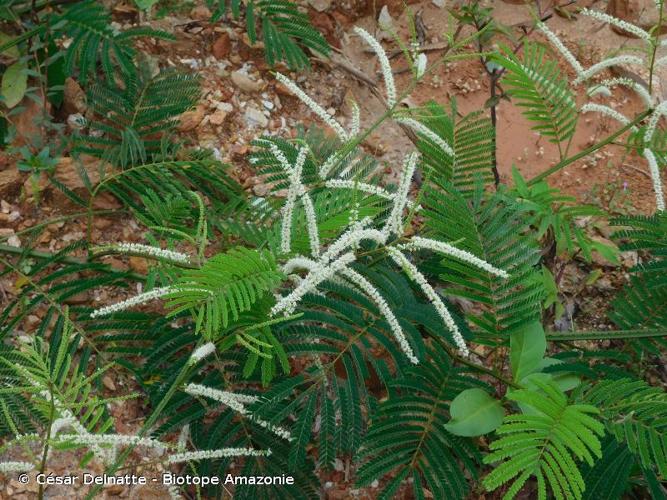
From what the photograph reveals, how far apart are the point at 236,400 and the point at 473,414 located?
66 centimetres

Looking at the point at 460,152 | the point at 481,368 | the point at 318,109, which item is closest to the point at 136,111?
the point at 318,109

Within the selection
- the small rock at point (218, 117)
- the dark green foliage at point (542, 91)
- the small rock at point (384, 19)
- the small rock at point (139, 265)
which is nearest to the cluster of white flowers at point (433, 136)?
the dark green foliage at point (542, 91)

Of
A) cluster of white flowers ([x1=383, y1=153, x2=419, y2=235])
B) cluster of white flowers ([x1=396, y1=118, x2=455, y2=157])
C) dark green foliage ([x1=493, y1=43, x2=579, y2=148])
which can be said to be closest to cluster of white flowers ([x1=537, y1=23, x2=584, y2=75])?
dark green foliage ([x1=493, y1=43, x2=579, y2=148])

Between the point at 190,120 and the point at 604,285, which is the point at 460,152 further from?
the point at 190,120

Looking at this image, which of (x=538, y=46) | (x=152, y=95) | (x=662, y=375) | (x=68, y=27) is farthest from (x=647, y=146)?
(x=68, y=27)

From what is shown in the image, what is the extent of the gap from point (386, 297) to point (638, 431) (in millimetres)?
758

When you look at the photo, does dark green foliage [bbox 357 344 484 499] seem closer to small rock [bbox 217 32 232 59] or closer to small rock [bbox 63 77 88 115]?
small rock [bbox 63 77 88 115]

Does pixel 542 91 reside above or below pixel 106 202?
above

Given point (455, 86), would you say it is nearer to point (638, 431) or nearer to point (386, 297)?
point (386, 297)

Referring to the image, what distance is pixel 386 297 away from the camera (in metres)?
2.11

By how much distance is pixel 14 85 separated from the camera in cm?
271

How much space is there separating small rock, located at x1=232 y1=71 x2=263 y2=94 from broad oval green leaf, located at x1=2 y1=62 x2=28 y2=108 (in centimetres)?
87

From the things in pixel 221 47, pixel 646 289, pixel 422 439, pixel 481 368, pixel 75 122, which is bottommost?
pixel 422 439

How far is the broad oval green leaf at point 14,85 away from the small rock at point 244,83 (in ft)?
2.84
